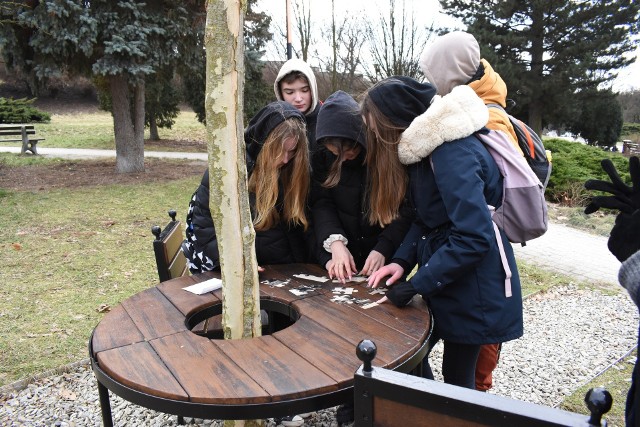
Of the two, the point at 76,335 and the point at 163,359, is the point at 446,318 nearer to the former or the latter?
the point at 163,359

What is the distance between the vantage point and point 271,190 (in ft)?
7.76

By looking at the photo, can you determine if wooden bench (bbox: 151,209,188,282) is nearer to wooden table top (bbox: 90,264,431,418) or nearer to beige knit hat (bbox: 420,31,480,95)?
wooden table top (bbox: 90,264,431,418)

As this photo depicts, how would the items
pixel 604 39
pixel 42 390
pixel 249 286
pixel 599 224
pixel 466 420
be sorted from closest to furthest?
pixel 466 420
pixel 249 286
pixel 42 390
pixel 599 224
pixel 604 39

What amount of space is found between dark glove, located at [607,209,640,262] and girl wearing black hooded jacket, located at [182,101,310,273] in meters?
1.43

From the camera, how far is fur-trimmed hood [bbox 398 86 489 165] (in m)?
1.82

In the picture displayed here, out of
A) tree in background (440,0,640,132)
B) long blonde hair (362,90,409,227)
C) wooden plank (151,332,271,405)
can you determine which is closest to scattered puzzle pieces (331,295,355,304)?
long blonde hair (362,90,409,227)

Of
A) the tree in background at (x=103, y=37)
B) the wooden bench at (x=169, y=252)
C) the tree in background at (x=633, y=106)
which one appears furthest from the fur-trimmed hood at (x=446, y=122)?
the tree in background at (x=633, y=106)

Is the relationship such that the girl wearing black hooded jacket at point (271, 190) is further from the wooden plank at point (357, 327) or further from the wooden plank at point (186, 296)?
the wooden plank at point (357, 327)

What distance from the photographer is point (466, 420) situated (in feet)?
3.18

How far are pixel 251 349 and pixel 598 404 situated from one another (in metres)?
1.10

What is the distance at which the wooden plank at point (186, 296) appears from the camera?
207 centimetres

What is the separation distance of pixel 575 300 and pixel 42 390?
4.29m

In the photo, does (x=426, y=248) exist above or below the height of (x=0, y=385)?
above

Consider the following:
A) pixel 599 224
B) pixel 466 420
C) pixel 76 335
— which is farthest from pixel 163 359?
pixel 599 224
